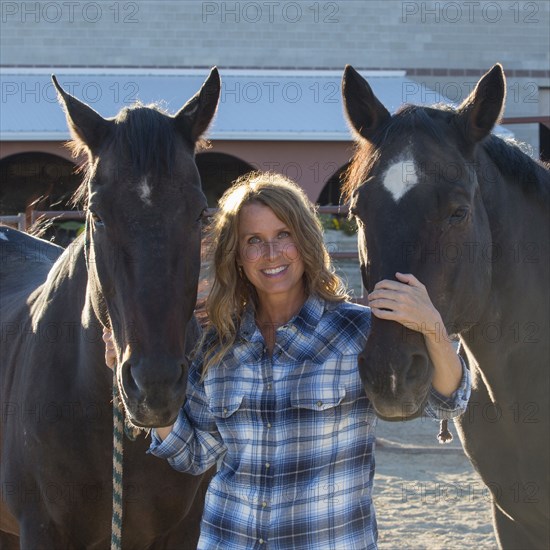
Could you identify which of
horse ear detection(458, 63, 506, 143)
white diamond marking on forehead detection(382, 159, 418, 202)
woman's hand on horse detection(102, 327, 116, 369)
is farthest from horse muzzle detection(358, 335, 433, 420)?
horse ear detection(458, 63, 506, 143)

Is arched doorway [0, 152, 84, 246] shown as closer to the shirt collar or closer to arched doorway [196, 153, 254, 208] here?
arched doorway [196, 153, 254, 208]

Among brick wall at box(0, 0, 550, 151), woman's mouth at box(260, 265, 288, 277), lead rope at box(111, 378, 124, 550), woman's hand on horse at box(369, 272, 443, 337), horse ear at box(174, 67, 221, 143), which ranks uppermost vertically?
brick wall at box(0, 0, 550, 151)

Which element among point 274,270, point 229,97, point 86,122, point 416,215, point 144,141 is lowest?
point 274,270

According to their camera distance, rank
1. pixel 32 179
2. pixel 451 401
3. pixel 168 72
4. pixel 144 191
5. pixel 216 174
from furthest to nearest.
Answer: pixel 216 174, pixel 32 179, pixel 168 72, pixel 144 191, pixel 451 401

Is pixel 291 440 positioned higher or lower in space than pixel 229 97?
lower

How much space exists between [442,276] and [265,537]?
0.93 metres

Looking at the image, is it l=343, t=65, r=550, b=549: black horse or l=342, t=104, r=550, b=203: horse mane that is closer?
l=343, t=65, r=550, b=549: black horse

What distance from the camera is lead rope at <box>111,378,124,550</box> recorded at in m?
2.85

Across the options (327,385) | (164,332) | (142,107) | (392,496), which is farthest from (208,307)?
(392,496)

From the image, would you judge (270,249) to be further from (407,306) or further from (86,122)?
(86,122)

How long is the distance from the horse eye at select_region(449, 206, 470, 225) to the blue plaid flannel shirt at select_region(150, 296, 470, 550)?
412 mm

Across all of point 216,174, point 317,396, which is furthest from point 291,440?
point 216,174

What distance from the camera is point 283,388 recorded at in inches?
98.7

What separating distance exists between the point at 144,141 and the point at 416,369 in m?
1.08
